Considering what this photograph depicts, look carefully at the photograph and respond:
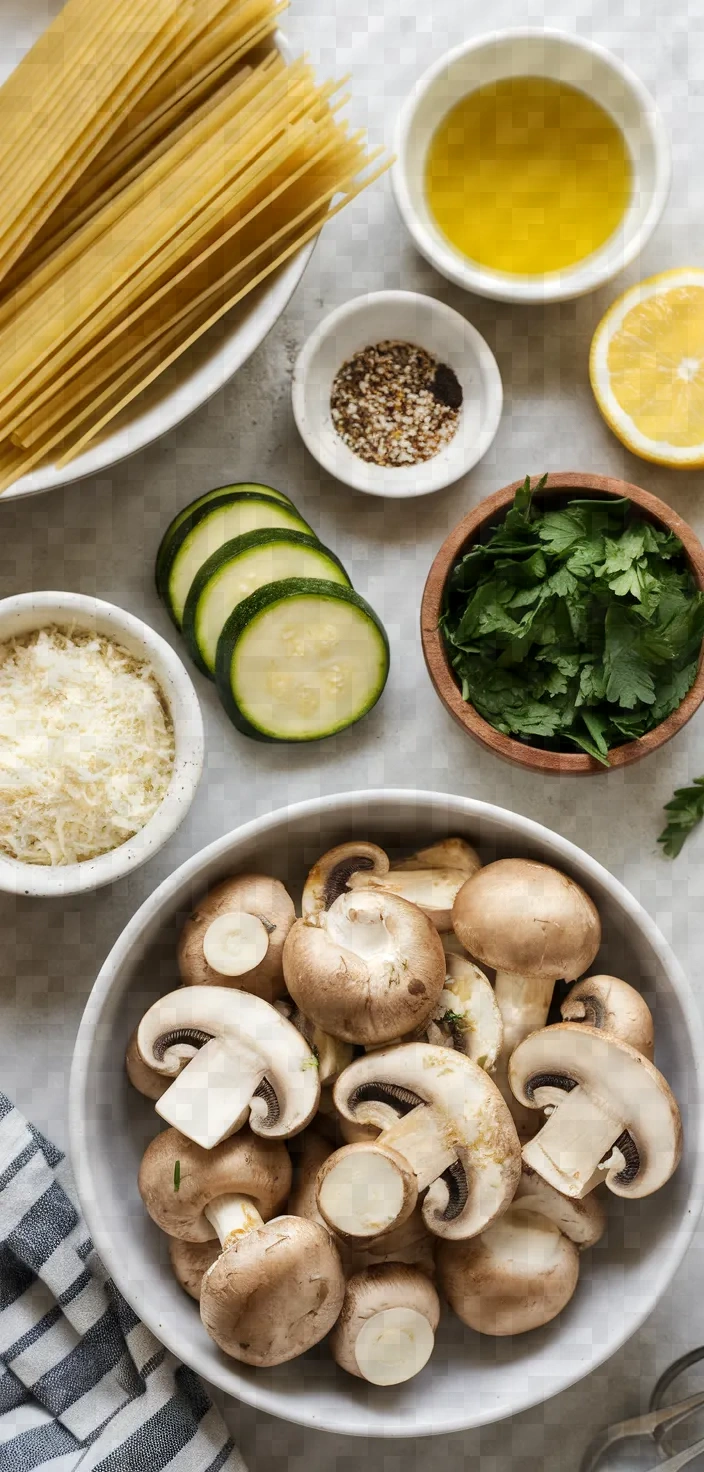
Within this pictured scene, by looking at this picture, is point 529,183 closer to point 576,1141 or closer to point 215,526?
point 215,526

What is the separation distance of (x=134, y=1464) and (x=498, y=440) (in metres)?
1.65

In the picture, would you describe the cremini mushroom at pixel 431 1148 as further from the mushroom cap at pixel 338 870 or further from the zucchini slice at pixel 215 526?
the zucchini slice at pixel 215 526

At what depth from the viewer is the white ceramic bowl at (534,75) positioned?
6.09 ft

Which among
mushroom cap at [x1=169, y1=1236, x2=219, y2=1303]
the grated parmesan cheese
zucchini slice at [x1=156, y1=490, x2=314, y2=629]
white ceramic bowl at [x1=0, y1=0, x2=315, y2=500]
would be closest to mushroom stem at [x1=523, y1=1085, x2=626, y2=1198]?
mushroom cap at [x1=169, y1=1236, x2=219, y2=1303]

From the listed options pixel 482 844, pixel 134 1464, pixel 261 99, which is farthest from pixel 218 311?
pixel 134 1464

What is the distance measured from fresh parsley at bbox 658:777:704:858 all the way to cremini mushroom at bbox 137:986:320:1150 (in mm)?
753

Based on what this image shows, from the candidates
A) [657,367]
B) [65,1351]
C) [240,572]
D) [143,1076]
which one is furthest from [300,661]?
[65,1351]

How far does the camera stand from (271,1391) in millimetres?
1499

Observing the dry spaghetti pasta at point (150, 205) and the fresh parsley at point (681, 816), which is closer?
the dry spaghetti pasta at point (150, 205)

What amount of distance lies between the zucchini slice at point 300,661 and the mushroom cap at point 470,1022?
0.49m

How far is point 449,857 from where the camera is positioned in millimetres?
1681

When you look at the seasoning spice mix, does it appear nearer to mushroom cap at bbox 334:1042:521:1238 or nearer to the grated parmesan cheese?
the grated parmesan cheese

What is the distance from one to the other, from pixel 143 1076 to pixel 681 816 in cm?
94

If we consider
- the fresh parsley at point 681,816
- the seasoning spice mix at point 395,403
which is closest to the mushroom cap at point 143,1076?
the fresh parsley at point 681,816
